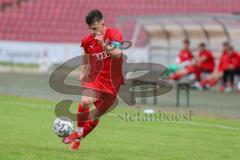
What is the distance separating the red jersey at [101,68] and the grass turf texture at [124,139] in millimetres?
990

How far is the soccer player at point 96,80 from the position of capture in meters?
11.7

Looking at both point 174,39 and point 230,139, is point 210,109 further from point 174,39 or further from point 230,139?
point 174,39

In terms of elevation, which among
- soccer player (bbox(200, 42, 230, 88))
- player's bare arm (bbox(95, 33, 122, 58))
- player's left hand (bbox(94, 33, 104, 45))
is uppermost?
player's left hand (bbox(94, 33, 104, 45))

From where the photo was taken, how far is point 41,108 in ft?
66.2

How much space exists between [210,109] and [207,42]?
10637 millimetres

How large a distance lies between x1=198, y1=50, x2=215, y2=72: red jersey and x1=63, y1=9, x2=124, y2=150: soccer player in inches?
714

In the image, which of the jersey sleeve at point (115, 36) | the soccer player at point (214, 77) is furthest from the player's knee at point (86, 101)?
the soccer player at point (214, 77)

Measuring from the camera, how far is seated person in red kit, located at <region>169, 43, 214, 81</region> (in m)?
30.1

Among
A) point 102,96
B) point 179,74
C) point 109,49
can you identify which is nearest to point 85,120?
point 102,96

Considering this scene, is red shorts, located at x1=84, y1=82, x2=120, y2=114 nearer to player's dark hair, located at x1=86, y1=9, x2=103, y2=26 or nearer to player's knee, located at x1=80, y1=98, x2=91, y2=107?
player's knee, located at x1=80, y1=98, x2=91, y2=107

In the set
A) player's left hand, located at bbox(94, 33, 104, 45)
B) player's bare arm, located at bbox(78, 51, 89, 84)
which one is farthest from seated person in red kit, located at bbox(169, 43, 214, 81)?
player's left hand, located at bbox(94, 33, 104, 45)

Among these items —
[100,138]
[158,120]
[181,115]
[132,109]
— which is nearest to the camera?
[100,138]

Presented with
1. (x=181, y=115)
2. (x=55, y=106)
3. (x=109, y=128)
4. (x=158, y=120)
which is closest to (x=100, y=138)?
(x=109, y=128)

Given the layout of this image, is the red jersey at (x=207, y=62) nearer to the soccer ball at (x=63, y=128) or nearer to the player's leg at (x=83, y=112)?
the player's leg at (x=83, y=112)
